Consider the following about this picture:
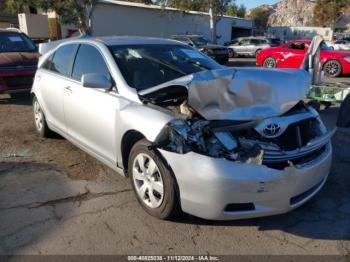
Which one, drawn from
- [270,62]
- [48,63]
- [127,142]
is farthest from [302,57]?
[127,142]

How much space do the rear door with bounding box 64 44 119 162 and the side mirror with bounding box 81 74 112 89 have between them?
5.3 inches

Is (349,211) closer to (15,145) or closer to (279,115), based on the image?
(279,115)

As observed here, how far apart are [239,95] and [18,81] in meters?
6.93

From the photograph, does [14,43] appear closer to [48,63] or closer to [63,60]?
[48,63]

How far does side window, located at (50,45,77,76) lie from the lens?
16.6 ft

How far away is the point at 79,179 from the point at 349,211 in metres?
3.07

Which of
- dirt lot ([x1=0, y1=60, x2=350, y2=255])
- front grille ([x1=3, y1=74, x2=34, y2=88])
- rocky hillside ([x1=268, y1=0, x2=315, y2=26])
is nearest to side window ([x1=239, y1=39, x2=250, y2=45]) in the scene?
front grille ([x1=3, y1=74, x2=34, y2=88])

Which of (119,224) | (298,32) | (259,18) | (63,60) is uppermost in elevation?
(259,18)

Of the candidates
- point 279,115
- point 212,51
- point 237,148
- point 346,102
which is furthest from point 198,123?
point 212,51

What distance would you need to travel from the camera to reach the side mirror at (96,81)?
3.93 m

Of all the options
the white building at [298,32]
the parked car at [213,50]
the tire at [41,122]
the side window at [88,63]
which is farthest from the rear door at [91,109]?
the white building at [298,32]

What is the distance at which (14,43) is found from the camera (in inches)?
392

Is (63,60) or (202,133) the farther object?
(63,60)

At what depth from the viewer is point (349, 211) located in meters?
3.72
